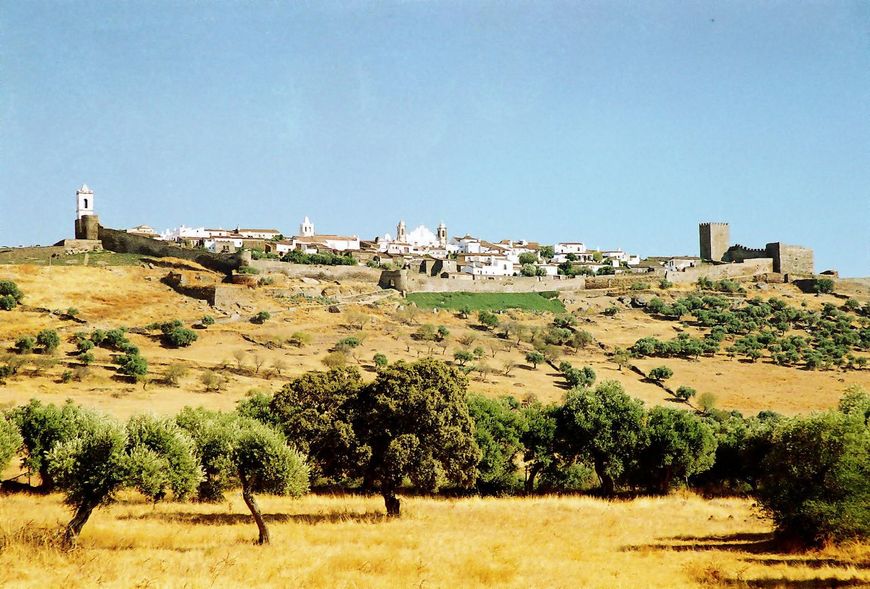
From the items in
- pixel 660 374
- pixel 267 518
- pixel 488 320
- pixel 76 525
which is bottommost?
pixel 660 374

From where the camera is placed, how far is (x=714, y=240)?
126 m

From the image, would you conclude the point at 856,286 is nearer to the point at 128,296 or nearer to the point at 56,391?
the point at 128,296

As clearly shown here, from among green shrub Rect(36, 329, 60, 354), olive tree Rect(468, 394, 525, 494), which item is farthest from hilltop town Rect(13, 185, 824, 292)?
olive tree Rect(468, 394, 525, 494)

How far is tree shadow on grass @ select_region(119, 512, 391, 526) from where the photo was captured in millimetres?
23172

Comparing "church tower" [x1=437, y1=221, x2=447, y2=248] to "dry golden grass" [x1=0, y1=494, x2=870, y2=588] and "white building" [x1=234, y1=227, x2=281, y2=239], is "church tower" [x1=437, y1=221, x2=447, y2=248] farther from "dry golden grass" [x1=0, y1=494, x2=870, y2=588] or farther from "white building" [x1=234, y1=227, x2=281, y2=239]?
"dry golden grass" [x1=0, y1=494, x2=870, y2=588]

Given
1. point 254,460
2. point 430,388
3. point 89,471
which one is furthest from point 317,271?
point 89,471

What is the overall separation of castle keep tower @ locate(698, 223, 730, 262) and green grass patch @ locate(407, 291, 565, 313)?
40.9 metres

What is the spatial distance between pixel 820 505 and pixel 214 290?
62.7 m

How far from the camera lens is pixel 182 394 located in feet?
156

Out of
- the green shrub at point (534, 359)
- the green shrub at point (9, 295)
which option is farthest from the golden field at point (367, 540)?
the green shrub at point (9, 295)

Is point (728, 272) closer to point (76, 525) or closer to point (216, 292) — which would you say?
point (216, 292)

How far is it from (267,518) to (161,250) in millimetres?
72298

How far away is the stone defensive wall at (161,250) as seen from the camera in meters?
84.8

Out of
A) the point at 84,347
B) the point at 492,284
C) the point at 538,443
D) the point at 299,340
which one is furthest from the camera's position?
the point at 492,284
